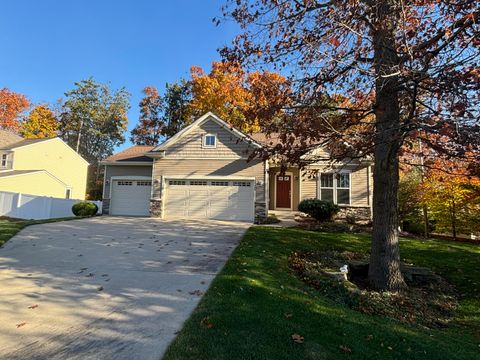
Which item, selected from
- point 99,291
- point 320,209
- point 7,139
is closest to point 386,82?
point 99,291

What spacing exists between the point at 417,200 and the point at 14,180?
81.6ft

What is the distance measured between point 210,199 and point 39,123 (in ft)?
103

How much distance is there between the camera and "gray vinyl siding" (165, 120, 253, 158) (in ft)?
53.2

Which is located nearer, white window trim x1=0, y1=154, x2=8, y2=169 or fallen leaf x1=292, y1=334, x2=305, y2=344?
fallen leaf x1=292, y1=334, x2=305, y2=344

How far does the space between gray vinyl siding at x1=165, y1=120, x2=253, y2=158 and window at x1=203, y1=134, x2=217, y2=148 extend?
0.17 metres

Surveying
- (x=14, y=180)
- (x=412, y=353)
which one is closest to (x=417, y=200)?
(x=412, y=353)

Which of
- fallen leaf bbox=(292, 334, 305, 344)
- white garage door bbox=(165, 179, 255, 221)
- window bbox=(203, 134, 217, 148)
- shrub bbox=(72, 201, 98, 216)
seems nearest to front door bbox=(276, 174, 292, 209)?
white garage door bbox=(165, 179, 255, 221)

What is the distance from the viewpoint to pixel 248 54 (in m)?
6.75

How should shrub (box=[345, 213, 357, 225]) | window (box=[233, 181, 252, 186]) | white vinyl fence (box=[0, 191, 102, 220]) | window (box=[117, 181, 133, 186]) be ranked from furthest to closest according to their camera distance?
window (box=[117, 181, 133, 186]) → white vinyl fence (box=[0, 191, 102, 220]) → window (box=[233, 181, 252, 186]) → shrub (box=[345, 213, 357, 225])

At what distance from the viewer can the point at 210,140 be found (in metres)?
16.4

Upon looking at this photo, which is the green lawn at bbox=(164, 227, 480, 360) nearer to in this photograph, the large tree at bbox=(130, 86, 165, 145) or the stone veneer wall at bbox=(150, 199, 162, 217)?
the stone veneer wall at bbox=(150, 199, 162, 217)

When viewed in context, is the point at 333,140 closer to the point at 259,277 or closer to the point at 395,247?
the point at 395,247

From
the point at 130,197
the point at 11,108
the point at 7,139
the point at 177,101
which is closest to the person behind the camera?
the point at 130,197

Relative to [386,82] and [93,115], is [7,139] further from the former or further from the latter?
[386,82]
